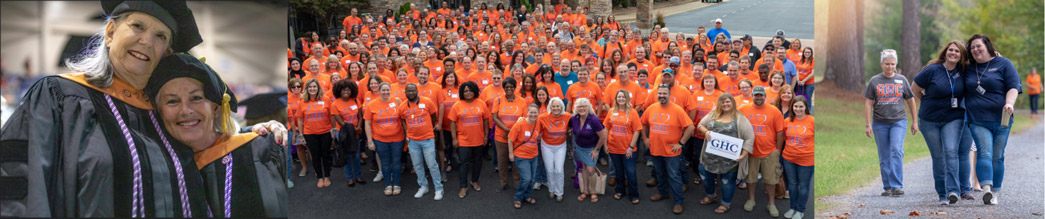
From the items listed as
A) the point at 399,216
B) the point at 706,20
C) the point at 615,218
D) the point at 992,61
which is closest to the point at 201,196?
the point at 399,216

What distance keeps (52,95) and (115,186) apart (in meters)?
0.38

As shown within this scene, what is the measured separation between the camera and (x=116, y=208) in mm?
2484

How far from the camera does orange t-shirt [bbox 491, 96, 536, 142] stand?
5645 mm

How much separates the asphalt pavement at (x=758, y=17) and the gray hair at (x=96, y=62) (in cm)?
427

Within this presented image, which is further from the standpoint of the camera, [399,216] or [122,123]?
[399,216]

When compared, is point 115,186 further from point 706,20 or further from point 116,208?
point 706,20

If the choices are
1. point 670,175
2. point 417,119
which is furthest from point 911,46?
point 417,119

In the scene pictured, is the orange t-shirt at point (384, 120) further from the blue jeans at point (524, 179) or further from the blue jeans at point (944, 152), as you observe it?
the blue jeans at point (944, 152)

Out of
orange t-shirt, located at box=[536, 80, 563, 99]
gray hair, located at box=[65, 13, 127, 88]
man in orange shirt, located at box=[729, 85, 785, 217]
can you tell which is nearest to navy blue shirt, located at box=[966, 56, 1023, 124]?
man in orange shirt, located at box=[729, 85, 785, 217]

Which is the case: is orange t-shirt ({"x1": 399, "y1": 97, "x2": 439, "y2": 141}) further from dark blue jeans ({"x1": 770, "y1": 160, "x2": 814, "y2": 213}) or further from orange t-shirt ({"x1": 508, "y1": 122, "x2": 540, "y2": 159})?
dark blue jeans ({"x1": 770, "y1": 160, "x2": 814, "y2": 213})

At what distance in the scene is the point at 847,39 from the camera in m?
4.16

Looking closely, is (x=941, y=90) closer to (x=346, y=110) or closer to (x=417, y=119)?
(x=417, y=119)

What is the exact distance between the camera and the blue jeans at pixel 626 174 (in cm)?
530

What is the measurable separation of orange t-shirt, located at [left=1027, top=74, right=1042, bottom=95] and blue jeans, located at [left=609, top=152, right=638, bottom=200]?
2.73 metres
